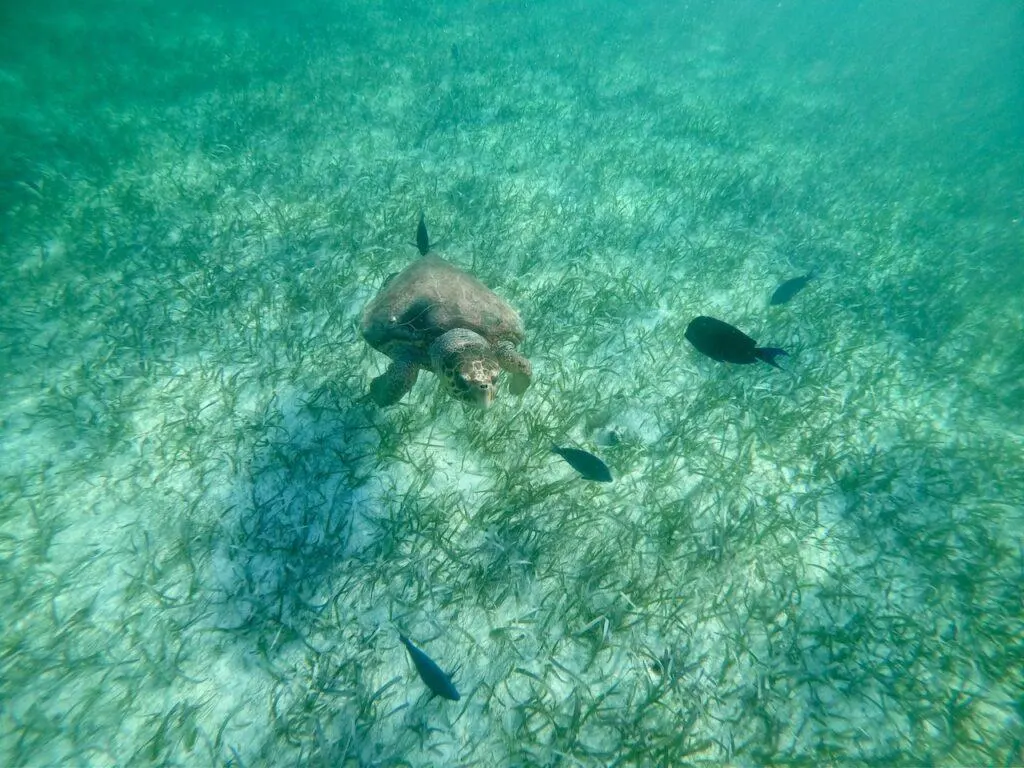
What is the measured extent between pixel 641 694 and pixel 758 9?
5035 centimetres

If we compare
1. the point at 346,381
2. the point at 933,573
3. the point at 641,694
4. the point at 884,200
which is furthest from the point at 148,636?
the point at 884,200

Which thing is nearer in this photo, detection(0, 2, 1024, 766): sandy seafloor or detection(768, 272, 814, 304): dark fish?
detection(0, 2, 1024, 766): sandy seafloor

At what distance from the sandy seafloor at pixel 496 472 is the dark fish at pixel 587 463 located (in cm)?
82

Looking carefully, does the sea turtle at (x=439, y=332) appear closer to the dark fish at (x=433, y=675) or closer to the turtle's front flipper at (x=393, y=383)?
the turtle's front flipper at (x=393, y=383)

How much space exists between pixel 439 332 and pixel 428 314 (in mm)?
212

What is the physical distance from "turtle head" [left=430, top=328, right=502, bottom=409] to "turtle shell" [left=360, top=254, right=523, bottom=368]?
0.66 feet

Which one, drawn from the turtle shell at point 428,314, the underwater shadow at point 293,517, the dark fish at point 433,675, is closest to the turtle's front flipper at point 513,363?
the turtle shell at point 428,314

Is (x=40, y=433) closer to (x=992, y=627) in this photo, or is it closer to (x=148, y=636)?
(x=148, y=636)

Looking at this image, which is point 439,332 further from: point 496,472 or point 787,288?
point 787,288

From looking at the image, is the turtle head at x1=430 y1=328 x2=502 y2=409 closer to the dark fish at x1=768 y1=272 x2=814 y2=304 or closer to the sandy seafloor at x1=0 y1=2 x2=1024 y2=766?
the sandy seafloor at x1=0 y1=2 x2=1024 y2=766

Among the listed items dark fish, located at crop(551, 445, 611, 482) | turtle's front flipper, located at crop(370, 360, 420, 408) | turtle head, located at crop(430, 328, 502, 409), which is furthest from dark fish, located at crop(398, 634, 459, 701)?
turtle's front flipper, located at crop(370, 360, 420, 408)

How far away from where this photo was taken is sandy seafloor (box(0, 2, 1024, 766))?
306 centimetres

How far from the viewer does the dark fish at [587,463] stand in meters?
3.12

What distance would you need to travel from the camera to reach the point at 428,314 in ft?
13.4
